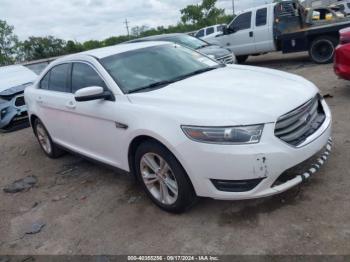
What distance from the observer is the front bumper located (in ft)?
9.89

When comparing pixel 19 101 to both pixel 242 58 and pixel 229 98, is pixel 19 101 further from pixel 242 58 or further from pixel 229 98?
pixel 242 58

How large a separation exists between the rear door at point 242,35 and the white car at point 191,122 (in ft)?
26.2

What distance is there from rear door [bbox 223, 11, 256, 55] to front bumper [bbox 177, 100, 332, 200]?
31.7 feet

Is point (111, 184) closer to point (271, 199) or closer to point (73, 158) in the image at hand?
point (73, 158)

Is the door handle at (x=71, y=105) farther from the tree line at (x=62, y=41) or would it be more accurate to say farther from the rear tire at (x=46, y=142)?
the tree line at (x=62, y=41)

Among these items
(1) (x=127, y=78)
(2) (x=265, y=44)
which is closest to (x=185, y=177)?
(1) (x=127, y=78)

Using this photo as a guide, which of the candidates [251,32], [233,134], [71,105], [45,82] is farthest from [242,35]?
[233,134]

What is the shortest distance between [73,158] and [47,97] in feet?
3.84

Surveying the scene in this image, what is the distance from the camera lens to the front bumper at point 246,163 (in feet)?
9.89

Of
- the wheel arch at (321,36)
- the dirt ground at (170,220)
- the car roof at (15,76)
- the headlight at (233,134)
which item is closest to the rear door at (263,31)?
the wheel arch at (321,36)

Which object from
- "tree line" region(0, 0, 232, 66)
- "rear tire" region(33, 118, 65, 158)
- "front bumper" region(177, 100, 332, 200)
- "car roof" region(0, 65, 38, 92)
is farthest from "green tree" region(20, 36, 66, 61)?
"front bumper" region(177, 100, 332, 200)

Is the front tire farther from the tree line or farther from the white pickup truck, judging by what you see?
the tree line

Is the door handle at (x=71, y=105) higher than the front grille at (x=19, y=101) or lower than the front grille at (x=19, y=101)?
higher

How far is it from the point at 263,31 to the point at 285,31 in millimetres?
779
